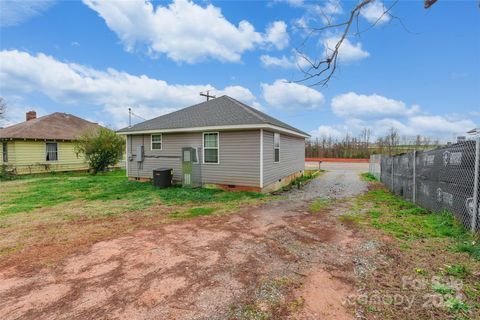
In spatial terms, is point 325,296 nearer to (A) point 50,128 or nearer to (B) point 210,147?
(B) point 210,147

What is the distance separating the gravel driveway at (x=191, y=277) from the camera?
2.42 m

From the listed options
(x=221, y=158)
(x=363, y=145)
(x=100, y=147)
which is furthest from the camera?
(x=363, y=145)

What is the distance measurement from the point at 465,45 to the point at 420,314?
6.45 metres

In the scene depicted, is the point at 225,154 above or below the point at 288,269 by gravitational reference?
above

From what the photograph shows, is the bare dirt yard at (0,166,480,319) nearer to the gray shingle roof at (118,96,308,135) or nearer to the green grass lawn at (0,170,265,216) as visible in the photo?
the green grass lawn at (0,170,265,216)

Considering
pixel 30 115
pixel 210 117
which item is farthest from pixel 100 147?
pixel 30 115

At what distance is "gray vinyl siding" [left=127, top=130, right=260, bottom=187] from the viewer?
9.61 meters

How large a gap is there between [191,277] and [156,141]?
9765 mm

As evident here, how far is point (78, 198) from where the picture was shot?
8.88 m

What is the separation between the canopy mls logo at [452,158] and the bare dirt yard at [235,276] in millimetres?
1577

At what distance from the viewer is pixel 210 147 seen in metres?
10.5

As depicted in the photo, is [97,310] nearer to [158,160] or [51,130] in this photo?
[158,160]

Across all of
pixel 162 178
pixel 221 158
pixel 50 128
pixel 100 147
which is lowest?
pixel 162 178

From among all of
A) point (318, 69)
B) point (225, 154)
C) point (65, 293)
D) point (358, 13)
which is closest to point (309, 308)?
point (65, 293)
